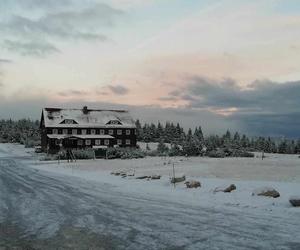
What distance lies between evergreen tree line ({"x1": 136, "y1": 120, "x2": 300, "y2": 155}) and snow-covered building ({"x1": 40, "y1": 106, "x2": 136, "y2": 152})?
26.5ft

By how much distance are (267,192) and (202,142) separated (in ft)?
228

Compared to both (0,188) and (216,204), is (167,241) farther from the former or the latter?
(0,188)

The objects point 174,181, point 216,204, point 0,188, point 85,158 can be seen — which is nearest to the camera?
point 216,204

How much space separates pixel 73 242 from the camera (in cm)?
1037

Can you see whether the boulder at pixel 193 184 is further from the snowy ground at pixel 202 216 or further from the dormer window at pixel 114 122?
the dormer window at pixel 114 122

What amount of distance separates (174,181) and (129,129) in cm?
6852

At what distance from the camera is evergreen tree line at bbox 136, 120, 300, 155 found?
2827 inches

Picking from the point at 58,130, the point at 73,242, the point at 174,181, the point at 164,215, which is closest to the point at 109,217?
the point at 164,215

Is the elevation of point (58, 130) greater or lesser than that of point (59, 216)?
greater

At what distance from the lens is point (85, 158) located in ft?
206

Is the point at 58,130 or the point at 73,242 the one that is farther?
the point at 58,130

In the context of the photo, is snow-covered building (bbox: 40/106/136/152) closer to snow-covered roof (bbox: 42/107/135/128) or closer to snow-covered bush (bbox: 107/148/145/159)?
snow-covered roof (bbox: 42/107/135/128)

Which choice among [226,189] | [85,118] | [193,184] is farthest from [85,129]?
[226,189]

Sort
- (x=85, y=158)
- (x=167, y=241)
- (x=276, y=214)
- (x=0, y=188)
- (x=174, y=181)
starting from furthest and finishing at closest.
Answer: (x=85, y=158)
(x=0, y=188)
(x=174, y=181)
(x=276, y=214)
(x=167, y=241)
